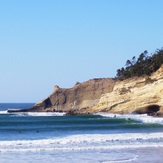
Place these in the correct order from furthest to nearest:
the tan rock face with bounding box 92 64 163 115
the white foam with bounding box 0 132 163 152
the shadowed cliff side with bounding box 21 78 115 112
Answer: the shadowed cliff side with bounding box 21 78 115 112 < the tan rock face with bounding box 92 64 163 115 < the white foam with bounding box 0 132 163 152

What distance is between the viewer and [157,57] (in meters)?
82.3

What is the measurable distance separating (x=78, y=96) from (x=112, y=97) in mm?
17100

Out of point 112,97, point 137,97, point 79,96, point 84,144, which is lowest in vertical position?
point 84,144

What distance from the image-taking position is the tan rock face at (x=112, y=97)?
6538 cm

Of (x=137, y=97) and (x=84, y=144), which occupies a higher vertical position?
(x=137, y=97)

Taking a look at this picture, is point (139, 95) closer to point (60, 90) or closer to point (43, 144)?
point (60, 90)

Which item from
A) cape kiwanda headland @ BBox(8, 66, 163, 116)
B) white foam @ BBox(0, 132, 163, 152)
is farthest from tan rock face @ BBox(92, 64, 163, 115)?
white foam @ BBox(0, 132, 163, 152)

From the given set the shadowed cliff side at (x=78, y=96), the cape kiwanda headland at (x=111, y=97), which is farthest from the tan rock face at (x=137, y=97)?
the shadowed cliff side at (x=78, y=96)

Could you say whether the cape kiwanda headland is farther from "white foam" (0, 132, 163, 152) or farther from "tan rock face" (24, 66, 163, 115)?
"white foam" (0, 132, 163, 152)

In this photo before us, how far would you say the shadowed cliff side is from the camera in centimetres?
9150

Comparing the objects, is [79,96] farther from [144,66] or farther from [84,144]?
[84,144]

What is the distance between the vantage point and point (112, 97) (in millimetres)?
76875

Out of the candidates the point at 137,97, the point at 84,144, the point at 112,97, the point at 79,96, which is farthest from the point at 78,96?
the point at 84,144

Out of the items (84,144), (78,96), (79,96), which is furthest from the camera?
(78,96)
